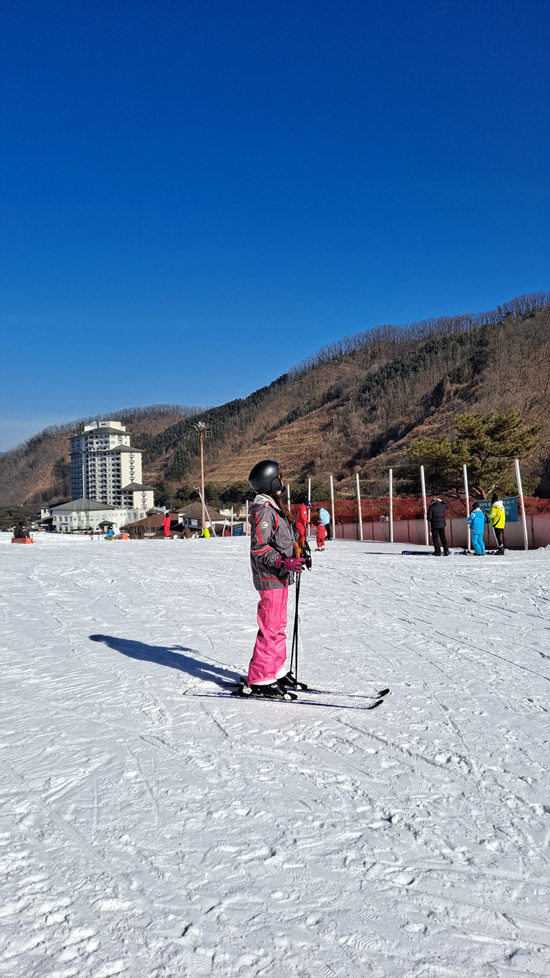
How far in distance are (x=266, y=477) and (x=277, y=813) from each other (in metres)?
2.37

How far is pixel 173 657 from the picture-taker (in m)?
6.51

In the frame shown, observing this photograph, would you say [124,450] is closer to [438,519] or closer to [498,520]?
[438,519]

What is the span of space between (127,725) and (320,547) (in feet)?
53.7

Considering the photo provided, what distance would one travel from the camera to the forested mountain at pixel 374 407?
71.2 meters

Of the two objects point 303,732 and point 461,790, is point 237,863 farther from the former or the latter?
point 303,732

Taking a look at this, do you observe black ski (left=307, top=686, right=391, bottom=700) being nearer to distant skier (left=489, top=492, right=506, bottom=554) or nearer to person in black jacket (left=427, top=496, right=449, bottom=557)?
person in black jacket (left=427, top=496, right=449, bottom=557)

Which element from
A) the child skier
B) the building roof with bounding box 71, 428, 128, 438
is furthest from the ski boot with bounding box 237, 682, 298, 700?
the building roof with bounding box 71, 428, 128, 438

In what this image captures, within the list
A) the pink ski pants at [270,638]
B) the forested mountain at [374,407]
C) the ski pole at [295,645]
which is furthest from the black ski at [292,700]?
the forested mountain at [374,407]

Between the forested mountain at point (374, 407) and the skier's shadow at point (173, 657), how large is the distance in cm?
2311

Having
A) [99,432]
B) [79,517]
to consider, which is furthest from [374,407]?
[99,432]

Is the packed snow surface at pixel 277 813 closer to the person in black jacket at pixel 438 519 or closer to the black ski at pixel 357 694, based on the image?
the black ski at pixel 357 694

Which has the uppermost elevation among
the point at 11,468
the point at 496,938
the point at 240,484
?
the point at 11,468

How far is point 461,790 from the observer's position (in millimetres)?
3318

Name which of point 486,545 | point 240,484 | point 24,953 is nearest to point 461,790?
point 24,953
